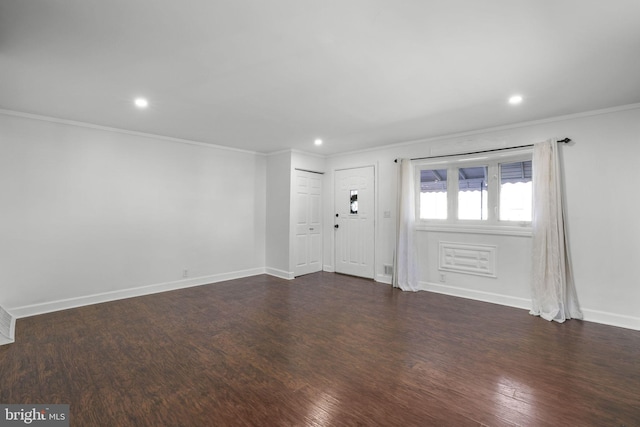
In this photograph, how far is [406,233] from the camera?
505 cm

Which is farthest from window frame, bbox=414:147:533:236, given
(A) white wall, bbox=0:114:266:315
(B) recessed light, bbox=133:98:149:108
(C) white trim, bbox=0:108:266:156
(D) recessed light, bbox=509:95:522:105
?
(B) recessed light, bbox=133:98:149:108

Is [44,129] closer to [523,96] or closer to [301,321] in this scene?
[301,321]

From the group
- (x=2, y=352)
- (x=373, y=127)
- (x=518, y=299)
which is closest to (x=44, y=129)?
(x=2, y=352)

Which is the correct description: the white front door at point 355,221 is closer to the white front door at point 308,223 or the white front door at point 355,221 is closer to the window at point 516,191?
the white front door at point 308,223

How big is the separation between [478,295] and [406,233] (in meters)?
1.42

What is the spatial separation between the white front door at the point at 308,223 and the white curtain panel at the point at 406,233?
1.93 m

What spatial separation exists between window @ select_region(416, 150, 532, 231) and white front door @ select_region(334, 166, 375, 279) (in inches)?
40.8

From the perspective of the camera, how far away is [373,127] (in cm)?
435

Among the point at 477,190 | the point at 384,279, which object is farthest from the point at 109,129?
the point at 477,190

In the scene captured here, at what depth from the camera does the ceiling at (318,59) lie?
1.83m

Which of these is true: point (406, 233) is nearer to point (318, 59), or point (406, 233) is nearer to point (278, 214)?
point (278, 214)

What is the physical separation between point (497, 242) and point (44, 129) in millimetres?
6436

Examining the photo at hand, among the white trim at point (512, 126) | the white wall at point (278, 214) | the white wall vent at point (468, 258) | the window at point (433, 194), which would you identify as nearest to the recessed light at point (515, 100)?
the white trim at point (512, 126)

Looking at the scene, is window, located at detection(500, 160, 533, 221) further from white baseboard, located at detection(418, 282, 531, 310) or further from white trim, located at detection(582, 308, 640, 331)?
white trim, located at detection(582, 308, 640, 331)
